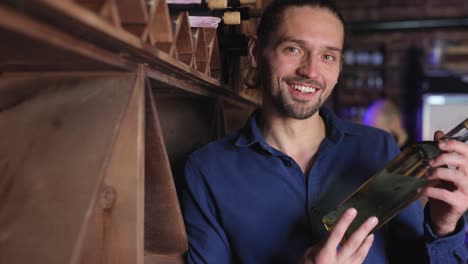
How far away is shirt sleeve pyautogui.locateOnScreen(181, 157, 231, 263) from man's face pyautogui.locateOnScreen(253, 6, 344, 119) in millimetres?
291

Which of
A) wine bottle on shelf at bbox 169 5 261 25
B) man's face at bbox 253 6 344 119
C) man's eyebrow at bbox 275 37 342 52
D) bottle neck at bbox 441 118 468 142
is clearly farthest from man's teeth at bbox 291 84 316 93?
bottle neck at bbox 441 118 468 142

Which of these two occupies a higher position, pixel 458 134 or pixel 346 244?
pixel 458 134

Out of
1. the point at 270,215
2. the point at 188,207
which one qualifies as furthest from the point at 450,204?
the point at 188,207

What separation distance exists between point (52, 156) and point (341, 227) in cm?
52

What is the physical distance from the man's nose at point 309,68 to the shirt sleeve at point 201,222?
363 mm

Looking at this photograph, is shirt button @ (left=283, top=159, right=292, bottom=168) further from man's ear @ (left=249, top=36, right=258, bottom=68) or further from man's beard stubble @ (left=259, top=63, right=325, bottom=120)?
man's ear @ (left=249, top=36, right=258, bottom=68)

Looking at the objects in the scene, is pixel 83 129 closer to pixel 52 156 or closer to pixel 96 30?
pixel 52 156

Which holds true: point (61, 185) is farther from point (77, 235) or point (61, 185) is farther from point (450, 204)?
point (450, 204)

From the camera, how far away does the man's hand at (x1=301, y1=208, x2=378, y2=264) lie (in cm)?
87

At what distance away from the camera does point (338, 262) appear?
901mm

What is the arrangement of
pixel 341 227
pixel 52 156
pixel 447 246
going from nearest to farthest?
pixel 52 156 → pixel 341 227 → pixel 447 246

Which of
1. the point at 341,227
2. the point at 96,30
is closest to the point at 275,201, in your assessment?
the point at 341,227

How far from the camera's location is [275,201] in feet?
3.76

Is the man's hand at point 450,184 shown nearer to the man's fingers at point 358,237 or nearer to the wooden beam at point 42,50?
the man's fingers at point 358,237
